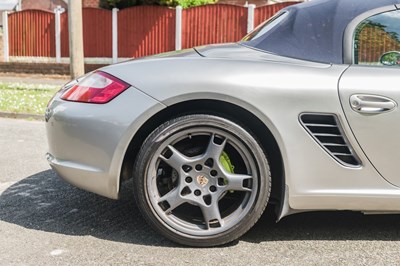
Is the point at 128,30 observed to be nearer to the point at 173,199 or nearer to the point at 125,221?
the point at 125,221

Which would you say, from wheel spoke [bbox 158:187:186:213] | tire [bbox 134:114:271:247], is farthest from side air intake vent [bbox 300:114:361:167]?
wheel spoke [bbox 158:187:186:213]

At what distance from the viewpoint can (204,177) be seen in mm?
2775

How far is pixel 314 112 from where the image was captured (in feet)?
8.75

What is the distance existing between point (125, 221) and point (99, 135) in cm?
75

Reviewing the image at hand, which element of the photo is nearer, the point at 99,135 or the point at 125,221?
the point at 99,135

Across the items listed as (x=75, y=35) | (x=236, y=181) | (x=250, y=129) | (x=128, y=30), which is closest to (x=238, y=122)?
(x=250, y=129)

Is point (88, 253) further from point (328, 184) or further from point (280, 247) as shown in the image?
point (328, 184)

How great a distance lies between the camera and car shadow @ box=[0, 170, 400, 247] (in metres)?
3.01

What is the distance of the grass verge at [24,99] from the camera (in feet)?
26.3

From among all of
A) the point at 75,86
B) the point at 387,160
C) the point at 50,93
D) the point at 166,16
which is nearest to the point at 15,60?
the point at 166,16

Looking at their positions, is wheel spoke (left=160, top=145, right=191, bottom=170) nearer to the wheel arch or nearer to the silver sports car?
the silver sports car

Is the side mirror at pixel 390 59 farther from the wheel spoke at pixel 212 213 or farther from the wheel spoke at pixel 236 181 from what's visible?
the wheel spoke at pixel 212 213

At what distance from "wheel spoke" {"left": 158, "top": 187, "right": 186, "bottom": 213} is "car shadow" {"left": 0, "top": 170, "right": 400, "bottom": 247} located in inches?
9.7

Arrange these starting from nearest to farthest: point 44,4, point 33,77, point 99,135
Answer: point 99,135 < point 33,77 < point 44,4
